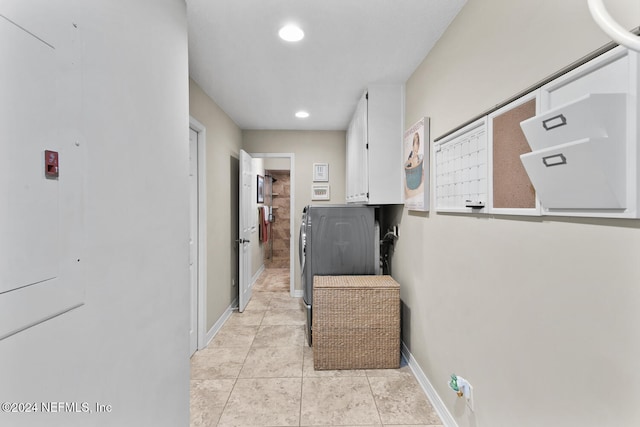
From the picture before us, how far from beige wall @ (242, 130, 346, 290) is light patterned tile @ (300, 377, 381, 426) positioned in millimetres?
2181

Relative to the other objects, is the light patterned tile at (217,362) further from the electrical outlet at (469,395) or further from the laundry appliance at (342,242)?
the electrical outlet at (469,395)

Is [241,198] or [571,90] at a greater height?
[571,90]

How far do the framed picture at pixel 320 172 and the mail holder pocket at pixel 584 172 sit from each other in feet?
10.8

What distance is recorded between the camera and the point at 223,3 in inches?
60.5

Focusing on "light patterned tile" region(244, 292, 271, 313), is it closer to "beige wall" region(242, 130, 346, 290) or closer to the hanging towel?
"beige wall" region(242, 130, 346, 290)

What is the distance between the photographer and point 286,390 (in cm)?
211

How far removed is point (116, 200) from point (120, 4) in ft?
2.26

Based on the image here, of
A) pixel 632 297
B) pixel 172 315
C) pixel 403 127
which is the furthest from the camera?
pixel 403 127

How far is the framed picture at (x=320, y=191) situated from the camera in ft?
13.7

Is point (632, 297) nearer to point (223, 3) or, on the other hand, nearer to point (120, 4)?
point (120, 4)

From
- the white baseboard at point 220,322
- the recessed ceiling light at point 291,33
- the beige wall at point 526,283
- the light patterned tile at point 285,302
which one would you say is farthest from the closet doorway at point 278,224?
the beige wall at point 526,283

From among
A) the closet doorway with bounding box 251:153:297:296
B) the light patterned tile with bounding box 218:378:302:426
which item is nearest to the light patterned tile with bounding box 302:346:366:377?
the light patterned tile with bounding box 218:378:302:426

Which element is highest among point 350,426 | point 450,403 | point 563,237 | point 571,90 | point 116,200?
point 571,90

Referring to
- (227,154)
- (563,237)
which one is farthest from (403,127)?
(227,154)
